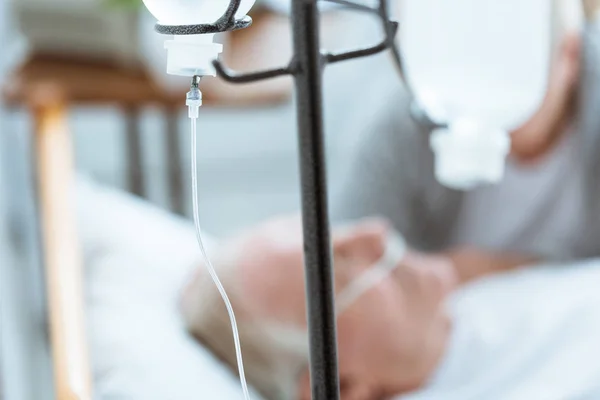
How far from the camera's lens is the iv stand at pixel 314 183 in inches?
12.2

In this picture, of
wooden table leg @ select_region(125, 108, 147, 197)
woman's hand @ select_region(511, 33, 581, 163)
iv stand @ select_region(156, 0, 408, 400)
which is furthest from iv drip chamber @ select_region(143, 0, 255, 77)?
wooden table leg @ select_region(125, 108, 147, 197)

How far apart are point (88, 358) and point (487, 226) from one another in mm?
671

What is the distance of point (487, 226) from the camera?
1090 mm

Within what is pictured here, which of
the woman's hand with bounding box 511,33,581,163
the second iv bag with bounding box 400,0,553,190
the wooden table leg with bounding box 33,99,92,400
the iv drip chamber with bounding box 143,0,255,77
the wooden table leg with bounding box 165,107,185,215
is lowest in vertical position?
the wooden table leg with bounding box 165,107,185,215

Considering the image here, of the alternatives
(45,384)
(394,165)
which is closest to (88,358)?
(45,384)

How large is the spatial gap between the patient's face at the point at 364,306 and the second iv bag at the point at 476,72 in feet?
0.56

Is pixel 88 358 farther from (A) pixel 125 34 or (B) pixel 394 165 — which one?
(A) pixel 125 34

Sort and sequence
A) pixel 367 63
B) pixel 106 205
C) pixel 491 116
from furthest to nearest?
pixel 367 63 → pixel 106 205 → pixel 491 116

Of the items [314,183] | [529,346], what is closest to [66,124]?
[529,346]

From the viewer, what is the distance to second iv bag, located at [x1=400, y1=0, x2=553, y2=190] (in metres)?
0.48

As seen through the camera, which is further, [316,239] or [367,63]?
[367,63]

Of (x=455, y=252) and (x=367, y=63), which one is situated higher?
(x=367, y=63)

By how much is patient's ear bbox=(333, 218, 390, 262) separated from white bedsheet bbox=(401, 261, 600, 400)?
0.13 meters

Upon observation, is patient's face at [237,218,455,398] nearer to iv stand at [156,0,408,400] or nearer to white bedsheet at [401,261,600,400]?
white bedsheet at [401,261,600,400]
